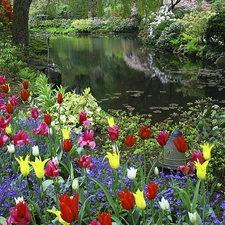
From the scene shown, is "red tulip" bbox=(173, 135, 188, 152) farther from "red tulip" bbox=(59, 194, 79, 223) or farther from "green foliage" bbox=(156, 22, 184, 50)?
"green foliage" bbox=(156, 22, 184, 50)

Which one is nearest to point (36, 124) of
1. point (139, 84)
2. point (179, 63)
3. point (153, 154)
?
point (153, 154)

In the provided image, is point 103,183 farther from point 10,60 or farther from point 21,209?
point 10,60

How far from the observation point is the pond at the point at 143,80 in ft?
26.6

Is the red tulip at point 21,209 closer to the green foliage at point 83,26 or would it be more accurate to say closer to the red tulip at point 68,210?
the red tulip at point 68,210

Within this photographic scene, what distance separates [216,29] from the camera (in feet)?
49.3

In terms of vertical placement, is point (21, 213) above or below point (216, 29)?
below

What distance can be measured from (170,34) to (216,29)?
503cm

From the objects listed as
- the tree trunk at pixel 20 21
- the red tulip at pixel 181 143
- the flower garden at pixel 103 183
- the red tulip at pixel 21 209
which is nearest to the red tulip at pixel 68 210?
the flower garden at pixel 103 183

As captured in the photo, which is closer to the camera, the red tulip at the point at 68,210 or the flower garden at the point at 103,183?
the red tulip at the point at 68,210

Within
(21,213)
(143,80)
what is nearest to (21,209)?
(21,213)

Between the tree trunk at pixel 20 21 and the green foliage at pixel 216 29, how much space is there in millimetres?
7873

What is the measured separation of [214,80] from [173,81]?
1133 mm

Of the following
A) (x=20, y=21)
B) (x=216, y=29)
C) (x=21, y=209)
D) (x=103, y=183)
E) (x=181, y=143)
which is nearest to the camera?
(x=21, y=209)

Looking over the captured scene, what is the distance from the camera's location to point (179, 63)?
48.2 ft
